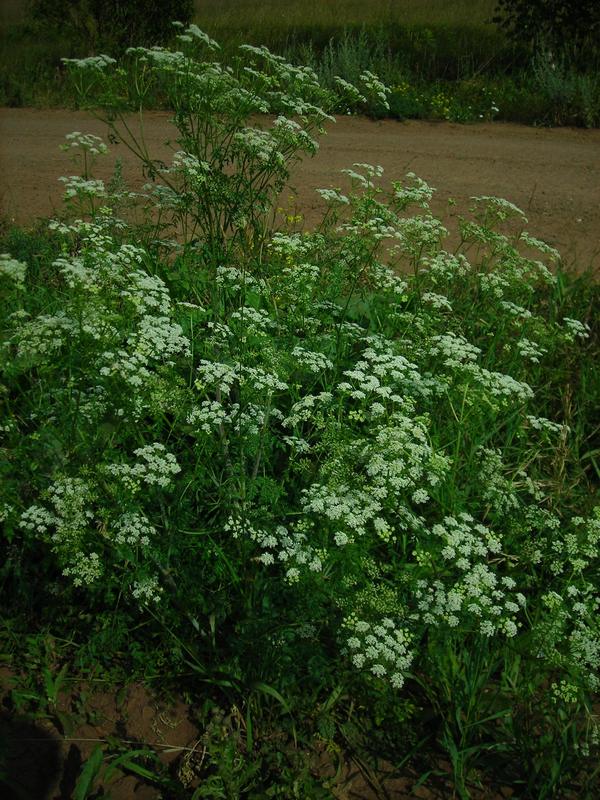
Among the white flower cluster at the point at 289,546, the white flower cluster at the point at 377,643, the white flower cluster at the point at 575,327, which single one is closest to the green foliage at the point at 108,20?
the white flower cluster at the point at 575,327

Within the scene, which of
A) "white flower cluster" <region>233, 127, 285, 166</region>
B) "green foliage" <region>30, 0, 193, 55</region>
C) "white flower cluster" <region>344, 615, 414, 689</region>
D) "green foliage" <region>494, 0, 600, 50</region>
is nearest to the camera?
"white flower cluster" <region>344, 615, 414, 689</region>

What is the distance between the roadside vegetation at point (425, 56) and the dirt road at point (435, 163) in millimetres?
602

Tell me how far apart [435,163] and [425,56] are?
23.7 ft

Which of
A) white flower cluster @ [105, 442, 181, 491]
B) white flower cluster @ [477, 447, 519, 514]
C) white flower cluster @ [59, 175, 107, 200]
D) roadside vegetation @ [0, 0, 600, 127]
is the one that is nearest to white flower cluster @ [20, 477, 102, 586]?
white flower cluster @ [105, 442, 181, 491]

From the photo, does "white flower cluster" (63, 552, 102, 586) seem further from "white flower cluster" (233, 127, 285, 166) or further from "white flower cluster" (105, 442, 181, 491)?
"white flower cluster" (233, 127, 285, 166)

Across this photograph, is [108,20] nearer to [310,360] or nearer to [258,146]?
[258,146]

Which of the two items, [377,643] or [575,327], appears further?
[575,327]

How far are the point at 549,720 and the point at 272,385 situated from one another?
1.78 meters

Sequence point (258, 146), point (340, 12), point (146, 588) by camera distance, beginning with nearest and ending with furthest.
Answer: point (146, 588), point (258, 146), point (340, 12)

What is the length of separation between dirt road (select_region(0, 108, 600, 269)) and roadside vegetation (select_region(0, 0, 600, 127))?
0.60m

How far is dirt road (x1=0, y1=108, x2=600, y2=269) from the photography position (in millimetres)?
7555

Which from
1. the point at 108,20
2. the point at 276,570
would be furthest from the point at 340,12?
the point at 276,570

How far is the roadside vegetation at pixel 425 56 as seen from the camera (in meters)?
12.2

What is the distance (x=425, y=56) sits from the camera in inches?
608
